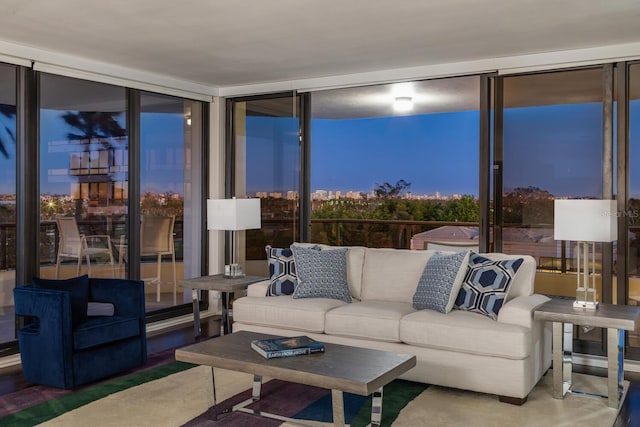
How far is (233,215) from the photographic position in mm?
5211

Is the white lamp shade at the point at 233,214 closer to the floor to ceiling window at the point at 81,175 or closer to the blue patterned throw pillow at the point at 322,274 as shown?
the blue patterned throw pillow at the point at 322,274

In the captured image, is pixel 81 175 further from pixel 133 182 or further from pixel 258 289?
pixel 258 289

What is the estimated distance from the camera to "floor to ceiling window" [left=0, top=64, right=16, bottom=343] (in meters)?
4.55

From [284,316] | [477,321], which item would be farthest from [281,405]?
[477,321]

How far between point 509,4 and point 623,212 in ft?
6.51

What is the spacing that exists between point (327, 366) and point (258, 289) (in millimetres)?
2059

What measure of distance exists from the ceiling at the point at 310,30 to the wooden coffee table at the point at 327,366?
208 centimetres

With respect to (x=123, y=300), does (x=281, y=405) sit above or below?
below

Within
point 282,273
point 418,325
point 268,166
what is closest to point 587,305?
point 418,325

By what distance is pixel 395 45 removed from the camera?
4.58 metres

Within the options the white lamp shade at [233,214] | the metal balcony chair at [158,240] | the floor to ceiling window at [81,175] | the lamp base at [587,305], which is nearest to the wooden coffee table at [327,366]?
the lamp base at [587,305]

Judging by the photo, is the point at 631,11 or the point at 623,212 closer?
the point at 631,11

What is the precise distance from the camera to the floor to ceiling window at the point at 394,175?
8742 millimetres

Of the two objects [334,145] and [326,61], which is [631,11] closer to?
[326,61]
